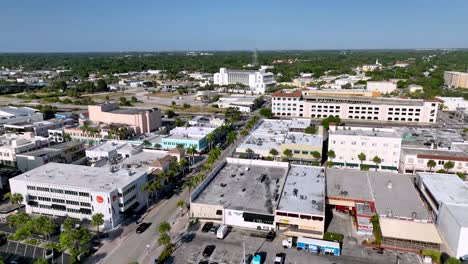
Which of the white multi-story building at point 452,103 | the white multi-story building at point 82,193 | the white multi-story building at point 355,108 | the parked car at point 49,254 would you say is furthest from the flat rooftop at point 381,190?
the white multi-story building at point 452,103

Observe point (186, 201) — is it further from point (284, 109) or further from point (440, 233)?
point (284, 109)

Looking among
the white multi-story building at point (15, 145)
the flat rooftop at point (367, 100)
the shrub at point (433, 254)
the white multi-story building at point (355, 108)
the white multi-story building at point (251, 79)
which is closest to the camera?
the shrub at point (433, 254)

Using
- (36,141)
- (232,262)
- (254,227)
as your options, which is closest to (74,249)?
(232,262)

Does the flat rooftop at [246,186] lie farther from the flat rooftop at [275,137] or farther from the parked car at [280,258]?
the flat rooftop at [275,137]

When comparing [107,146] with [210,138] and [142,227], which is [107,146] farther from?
[142,227]

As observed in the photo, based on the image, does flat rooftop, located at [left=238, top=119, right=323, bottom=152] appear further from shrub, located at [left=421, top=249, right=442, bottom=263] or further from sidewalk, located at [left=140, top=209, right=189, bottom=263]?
shrub, located at [left=421, top=249, right=442, bottom=263]

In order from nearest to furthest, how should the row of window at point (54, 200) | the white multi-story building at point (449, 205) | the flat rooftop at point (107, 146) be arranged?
the white multi-story building at point (449, 205)
the row of window at point (54, 200)
the flat rooftop at point (107, 146)
